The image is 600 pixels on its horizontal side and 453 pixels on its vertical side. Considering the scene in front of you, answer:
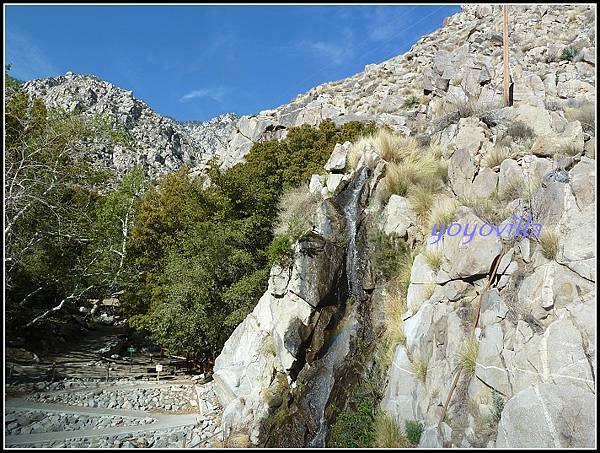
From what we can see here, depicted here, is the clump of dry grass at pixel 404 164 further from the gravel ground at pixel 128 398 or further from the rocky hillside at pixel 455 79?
the gravel ground at pixel 128 398

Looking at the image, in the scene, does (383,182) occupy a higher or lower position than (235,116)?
lower

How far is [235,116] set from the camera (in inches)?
3802

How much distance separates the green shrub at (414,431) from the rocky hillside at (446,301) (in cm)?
4

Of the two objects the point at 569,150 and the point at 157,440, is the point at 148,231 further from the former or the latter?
the point at 569,150

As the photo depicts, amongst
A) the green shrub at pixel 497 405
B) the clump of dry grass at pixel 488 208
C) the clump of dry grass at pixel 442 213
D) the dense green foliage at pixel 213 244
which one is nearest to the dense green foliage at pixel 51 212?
the dense green foliage at pixel 213 244

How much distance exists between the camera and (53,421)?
9844mm

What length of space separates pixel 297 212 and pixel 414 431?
666 cm

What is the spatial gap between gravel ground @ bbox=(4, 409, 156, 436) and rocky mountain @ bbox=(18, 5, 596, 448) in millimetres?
2792

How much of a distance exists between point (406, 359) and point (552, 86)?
1346 centimetres

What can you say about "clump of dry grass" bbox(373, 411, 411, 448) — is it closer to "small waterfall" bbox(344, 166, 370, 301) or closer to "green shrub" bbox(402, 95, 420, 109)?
"small waterfall" bbox(344, 166, 370, 301)

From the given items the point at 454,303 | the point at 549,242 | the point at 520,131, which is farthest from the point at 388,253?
the point at 520,131

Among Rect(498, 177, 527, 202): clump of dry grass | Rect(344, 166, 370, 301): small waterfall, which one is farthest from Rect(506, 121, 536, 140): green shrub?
Rect(344, 166, 370, 301): small waterfall

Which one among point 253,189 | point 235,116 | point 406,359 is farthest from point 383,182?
point 235,116

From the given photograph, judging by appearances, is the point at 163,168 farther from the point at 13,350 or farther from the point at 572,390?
the point at 572,390
